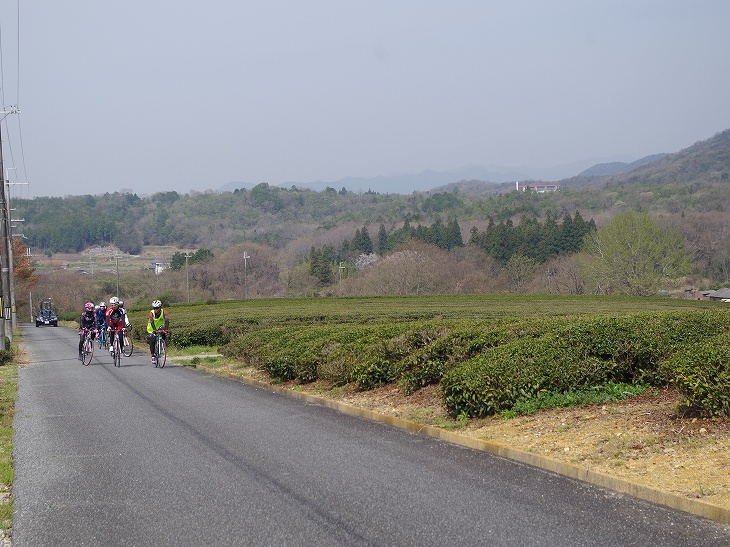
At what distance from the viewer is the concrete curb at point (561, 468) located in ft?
19.3

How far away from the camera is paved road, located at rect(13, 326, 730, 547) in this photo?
5.76 meters

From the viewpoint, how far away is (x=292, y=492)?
6.98 metres

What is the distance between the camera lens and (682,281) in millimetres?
92562

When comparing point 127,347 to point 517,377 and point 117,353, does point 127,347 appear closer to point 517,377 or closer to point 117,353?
point 117,353

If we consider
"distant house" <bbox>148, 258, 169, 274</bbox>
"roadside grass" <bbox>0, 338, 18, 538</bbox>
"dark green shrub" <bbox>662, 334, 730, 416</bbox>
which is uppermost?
"dark green shrub" <bbox>662, 334, 730, 416</bbox>

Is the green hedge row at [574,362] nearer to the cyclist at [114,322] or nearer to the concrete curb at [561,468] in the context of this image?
the concrete curb at [561,468]

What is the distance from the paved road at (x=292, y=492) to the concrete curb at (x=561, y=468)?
0.12 meters

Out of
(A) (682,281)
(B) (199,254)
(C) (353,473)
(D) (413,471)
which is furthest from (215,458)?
(B) (199,254)

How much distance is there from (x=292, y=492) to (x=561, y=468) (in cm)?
258

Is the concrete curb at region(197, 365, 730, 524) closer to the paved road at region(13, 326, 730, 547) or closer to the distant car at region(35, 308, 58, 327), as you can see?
the paved road at region(13, 326, 730, 547)

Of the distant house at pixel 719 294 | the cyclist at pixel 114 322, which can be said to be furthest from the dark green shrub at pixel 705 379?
the distant house at pixel 719 294

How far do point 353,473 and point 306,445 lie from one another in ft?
5.42

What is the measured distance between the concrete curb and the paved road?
0.12 metres

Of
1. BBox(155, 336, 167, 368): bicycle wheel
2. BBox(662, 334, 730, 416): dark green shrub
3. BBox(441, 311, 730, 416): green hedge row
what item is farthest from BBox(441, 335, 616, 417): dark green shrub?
BBox(155, 336, 167, 368): bicycle wheel
